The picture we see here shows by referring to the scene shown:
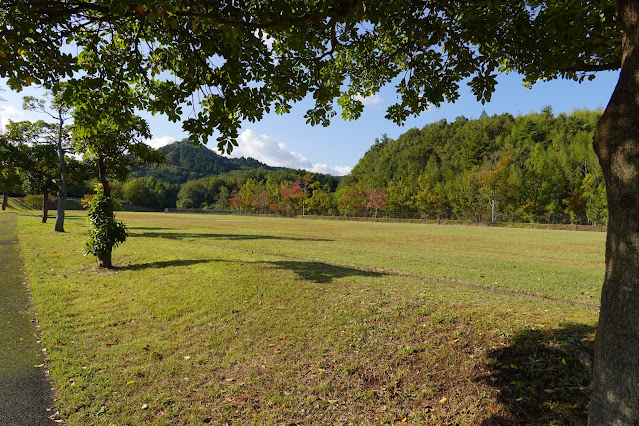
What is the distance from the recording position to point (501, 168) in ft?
214

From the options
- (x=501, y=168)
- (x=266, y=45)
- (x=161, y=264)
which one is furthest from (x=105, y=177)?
(x=501, y=168)

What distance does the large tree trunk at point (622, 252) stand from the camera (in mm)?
2236

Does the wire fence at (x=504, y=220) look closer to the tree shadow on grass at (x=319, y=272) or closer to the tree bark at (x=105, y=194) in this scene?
the tree shadow on grass at (x=319, y=272)

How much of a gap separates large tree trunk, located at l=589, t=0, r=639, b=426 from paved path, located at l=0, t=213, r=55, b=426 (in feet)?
17.9

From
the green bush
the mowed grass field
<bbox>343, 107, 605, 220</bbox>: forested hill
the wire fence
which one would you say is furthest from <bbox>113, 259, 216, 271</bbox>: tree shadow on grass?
<bbox>343, 107, 605, 220</bbox>: forested hill

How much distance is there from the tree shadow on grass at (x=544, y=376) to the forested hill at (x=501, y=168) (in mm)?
61949

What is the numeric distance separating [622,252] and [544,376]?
2127mm

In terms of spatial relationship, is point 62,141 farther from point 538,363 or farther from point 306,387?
point 538,363

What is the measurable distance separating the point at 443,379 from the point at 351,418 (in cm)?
120

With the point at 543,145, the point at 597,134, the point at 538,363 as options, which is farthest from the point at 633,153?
the point at 543,145

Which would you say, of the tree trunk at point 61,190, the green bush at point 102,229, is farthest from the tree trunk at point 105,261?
the tree trunk at point 61,190

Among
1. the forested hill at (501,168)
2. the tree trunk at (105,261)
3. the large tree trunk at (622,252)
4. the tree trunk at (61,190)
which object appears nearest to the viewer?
the large tree trunk at (622,252)

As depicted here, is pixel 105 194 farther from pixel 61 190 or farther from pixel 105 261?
pixel 61 190

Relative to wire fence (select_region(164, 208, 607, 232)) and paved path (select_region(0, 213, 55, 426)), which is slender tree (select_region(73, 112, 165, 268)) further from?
wire fence (select_region(164, 208, 607, 232))
